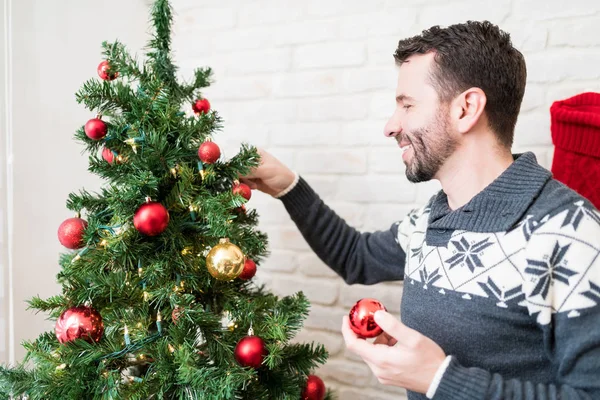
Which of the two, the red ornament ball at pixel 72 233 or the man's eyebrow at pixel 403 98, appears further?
the man's eyebrow at pixel 403 98

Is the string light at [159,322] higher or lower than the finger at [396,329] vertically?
lower

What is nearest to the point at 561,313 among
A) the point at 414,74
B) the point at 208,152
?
the point at 414,74

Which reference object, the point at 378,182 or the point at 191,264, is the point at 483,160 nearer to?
the point at 378,182

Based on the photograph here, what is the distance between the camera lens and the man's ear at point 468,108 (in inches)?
39.8

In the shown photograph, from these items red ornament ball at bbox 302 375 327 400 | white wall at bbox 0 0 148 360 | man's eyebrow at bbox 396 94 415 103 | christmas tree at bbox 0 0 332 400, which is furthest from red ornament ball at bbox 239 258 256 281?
white wall at bbox 0 0 148 360

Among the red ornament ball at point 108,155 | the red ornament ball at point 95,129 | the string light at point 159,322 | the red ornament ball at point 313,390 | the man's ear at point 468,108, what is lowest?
the red ornament ball at point 313,390

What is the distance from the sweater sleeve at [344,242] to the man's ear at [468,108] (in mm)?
361

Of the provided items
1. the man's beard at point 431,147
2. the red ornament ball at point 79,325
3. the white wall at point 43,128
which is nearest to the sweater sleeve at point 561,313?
the man's beard at point 431,147

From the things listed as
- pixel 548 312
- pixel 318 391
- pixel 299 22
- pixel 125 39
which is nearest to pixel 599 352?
pixel 548 312

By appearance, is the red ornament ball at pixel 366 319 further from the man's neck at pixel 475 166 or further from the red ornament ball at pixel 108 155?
the red ornament ball at pixel 108 155

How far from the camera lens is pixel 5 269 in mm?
1231

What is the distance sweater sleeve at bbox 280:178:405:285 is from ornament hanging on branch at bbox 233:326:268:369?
1.56 ft

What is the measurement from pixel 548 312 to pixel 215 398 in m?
0.57

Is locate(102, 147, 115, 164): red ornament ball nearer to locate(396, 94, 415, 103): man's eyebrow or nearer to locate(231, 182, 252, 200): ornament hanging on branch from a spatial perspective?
locate(231, 182, 252, 200): ornament hanging on branch
